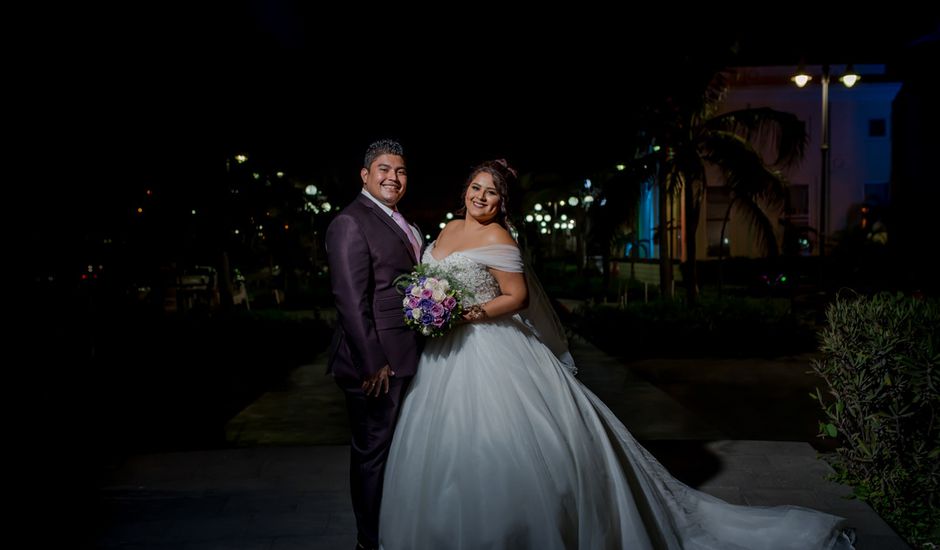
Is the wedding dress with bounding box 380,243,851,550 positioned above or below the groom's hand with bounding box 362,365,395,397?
below

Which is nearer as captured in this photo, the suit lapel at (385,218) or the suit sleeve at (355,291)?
the suit sleeve at (355,291)

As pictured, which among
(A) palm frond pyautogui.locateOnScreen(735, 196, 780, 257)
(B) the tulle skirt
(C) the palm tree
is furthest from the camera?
(A) palm frond pyautogui.locateOnScreen(735, 196, 780, 257)

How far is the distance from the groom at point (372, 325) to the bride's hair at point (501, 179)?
43cm

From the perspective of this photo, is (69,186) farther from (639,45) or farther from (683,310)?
(639,45)

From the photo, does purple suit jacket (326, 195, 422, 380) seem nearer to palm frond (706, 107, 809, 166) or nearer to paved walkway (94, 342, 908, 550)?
paved walkway (94, 342, 908, 550)

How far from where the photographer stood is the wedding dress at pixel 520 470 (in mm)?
3588

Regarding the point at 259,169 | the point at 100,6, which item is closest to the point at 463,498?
the point at 100,6

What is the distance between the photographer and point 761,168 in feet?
44.7

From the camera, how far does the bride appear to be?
359 centimetres

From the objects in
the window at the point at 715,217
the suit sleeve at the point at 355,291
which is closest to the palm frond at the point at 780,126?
the suit sleeve at the point at 355,291

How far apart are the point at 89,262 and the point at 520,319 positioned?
4035 mm

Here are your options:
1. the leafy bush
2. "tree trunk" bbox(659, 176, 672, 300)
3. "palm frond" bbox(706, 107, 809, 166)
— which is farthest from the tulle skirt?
"tree trunk" bbox(659, 176, 672, 300)

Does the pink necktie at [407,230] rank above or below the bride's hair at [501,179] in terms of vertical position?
below

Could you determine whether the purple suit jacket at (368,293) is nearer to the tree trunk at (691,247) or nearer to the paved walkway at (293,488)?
the paved walkway at (293,488)
